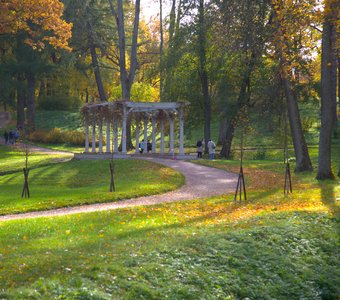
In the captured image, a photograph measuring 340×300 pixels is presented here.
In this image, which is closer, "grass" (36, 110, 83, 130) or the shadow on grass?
the shadow on grass

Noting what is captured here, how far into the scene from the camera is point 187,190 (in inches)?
823

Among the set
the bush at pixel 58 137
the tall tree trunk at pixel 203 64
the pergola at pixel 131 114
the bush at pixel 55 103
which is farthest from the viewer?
the bush at pixel 55 103

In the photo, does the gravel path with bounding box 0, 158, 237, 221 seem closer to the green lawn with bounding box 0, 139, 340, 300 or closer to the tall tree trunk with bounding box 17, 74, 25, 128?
the green lawn with bounding box 0, 139, 340, 300

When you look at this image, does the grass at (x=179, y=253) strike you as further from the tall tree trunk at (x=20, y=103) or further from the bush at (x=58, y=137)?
the tall tree trunk at (x=20, y=103)

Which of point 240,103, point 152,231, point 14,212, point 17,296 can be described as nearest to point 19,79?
point 240,103

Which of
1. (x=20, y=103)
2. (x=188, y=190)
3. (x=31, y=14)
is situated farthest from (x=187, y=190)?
(x=20, y=103)

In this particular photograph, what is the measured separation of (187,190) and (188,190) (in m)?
0.04

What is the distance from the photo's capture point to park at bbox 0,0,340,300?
9.45 m

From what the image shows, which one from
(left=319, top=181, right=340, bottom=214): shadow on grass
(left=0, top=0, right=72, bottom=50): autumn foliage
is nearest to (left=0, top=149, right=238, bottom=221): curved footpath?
(left=319, top=181, right=340, bottom=214): shadow on grass

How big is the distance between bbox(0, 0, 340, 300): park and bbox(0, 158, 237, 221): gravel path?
0.08 meters

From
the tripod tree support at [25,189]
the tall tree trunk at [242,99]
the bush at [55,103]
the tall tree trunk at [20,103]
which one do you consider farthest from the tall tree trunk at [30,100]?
the tripod tree support at [25,189]

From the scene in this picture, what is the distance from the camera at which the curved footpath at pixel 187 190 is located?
16.0m

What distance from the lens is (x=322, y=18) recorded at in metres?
18.9

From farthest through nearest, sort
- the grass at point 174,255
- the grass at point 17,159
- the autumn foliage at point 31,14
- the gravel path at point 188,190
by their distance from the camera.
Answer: the grass at point 17,159, the autumn foliage at point 31,14, the gravel path at point 188,190, the grass at point 174,255
